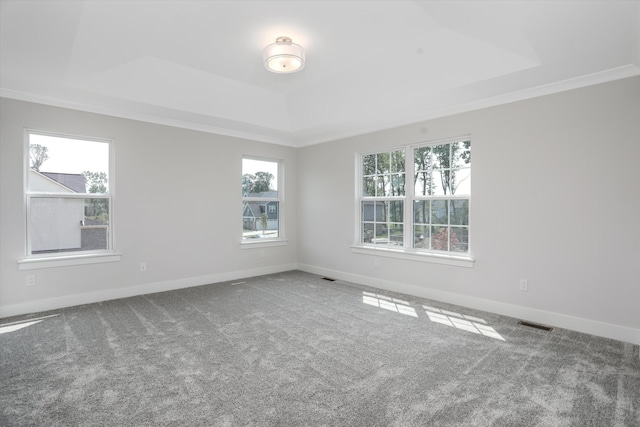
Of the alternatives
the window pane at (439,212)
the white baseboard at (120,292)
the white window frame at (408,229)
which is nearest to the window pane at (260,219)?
the white baseboard at (120,292)

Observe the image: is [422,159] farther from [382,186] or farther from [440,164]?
[382,186]

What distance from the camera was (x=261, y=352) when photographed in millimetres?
2906

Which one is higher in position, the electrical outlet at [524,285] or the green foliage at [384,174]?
the green foliage at [384,174]

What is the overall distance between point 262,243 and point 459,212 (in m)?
3.36

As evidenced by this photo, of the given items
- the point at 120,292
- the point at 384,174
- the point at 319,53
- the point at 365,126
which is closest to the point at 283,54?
the point at 319,53

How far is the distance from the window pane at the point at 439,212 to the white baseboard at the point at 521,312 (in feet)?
3.06

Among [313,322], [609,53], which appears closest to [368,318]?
[313,322]

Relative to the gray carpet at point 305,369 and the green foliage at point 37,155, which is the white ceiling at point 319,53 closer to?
the green foliage at point 37,155

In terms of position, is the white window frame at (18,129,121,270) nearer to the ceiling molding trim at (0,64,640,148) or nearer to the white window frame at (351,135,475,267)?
the ceiling molding trim at (0,64,640,148)

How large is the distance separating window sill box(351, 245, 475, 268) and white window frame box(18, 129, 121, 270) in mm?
3519

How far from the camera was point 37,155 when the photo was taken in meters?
4.02

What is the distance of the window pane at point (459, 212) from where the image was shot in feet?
14.1

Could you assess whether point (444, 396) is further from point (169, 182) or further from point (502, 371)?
point (169, 182)

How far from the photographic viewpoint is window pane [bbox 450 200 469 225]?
430cm
